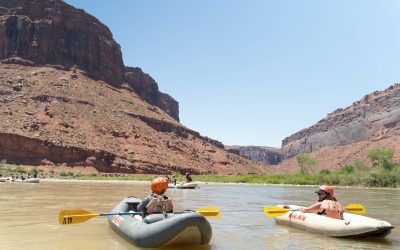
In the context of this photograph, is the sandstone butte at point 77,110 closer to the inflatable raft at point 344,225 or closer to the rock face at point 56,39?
the rock face at point 56,39

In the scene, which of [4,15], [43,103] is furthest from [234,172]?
[4,15]

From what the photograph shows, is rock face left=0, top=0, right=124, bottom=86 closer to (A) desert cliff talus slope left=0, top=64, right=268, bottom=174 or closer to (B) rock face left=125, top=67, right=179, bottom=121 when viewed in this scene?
(A) desert cliff talus slope left=0, top=64, right=268, bottom=174

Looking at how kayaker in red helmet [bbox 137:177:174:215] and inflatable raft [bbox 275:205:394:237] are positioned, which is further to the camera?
inflatable raft [bbox 275:205:394:237]

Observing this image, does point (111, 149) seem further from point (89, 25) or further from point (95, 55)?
point (89, 25)

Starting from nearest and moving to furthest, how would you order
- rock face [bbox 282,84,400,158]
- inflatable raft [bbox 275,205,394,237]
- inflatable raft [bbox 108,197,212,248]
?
inflatable raft [bbox 108,197,212,248] < inflatable raft [bbox 275,205,394,237] < rock face [bbox 282,84,400,158]

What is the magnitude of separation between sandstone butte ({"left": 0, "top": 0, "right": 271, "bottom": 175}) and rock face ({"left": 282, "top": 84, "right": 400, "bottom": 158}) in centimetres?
4647

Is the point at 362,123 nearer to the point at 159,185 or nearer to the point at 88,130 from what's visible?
the point at 88,130

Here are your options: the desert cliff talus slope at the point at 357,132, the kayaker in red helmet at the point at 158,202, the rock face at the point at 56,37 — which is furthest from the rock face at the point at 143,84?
the kayaker in red helmet at the point at 158,202

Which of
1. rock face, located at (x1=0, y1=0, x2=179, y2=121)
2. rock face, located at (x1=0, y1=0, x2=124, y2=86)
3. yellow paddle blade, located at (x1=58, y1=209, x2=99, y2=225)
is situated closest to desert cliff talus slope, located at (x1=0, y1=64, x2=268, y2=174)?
rock face, located at (x1=0, y1=0, x2=179, y2=121)

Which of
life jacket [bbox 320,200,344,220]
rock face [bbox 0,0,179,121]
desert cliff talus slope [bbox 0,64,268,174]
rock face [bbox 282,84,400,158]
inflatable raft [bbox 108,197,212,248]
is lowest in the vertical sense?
inflatable raft [bbox 108,197,212,248]

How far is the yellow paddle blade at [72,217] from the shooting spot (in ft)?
32.6

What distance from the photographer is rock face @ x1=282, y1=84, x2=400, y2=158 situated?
137712 millimetres

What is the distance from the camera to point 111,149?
258 ft

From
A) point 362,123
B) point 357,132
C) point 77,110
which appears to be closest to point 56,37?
point 77,110
